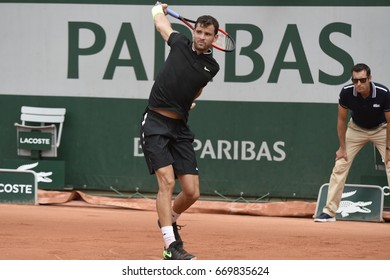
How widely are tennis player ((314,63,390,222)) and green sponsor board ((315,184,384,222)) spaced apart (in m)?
0.23

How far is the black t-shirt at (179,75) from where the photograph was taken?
23.0ft

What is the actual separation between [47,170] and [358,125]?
359 centimetres

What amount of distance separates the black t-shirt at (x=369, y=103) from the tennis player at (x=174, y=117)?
2708 mm

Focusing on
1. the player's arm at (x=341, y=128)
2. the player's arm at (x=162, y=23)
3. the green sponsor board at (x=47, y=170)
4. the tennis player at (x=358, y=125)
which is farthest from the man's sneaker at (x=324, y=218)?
the player's arm at (x=162, y=23)

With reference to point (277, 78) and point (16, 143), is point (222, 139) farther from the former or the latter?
point (16, 143)

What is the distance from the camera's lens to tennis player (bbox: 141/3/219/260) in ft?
22.6

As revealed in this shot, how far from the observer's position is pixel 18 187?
1070cm

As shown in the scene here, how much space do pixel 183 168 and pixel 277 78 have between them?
12.9 ft

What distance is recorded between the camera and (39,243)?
7883mm

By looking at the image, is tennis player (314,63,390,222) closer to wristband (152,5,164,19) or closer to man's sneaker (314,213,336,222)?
man's sneaker (314,213,336,222)

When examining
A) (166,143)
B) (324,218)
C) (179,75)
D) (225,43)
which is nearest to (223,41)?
(225,43)

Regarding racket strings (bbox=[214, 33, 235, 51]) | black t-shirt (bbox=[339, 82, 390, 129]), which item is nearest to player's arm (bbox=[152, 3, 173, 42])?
racket strings (bbox=[214, 33, 235, 51])

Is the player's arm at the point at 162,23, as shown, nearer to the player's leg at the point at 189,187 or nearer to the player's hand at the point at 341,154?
the player's leg at the point at 189,187

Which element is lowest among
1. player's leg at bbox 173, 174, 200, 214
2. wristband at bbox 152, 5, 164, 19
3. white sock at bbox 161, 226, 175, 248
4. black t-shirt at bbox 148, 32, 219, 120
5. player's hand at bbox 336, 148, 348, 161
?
white sock at bbox 161, 226, 175, 248
